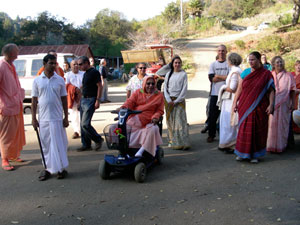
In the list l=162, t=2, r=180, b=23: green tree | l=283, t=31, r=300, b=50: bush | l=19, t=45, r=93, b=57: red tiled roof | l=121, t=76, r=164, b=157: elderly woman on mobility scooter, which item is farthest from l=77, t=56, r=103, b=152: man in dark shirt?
l=162, t=2, r=180, b=23: green tree

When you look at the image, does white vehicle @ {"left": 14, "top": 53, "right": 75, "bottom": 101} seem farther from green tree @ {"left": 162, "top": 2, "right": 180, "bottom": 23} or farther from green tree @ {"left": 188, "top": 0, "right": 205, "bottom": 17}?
green tree @ {"left": 188, "top": 0, "right": 205, "bottom": 17}

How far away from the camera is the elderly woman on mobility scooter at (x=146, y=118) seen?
5258 mm

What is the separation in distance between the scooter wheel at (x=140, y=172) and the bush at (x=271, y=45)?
2093 centimetres

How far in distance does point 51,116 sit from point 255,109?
11.5 ft

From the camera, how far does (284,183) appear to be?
4891 millimetres

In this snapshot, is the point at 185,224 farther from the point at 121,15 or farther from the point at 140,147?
the point at 121,15

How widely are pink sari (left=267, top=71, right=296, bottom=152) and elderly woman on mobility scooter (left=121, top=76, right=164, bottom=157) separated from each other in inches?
99.6

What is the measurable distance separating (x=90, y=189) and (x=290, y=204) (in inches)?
107

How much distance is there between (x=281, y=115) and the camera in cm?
677

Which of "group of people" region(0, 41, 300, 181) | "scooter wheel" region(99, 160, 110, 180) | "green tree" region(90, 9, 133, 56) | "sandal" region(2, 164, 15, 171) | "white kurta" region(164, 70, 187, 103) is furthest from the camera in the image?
"green tree" region(90, 9, 133, 56)

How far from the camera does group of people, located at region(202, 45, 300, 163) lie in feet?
19.2

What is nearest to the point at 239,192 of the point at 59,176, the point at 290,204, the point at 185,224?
the point at 290,204

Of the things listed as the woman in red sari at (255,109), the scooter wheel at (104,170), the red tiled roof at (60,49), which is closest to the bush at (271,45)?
the red tiled roof at (60,49)

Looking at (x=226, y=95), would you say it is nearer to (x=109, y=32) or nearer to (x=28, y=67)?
(x=28, y=67)
